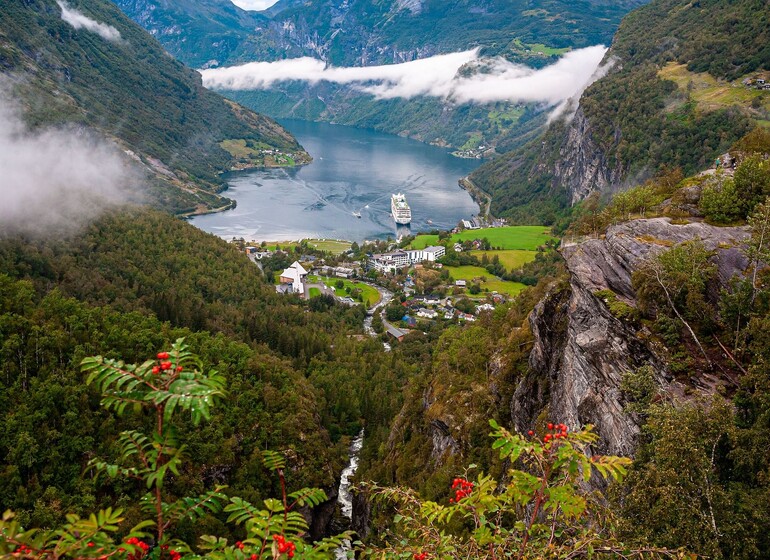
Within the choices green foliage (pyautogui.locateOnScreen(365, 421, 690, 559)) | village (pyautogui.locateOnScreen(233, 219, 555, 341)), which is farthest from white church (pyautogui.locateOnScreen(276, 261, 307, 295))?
green foliage (pyautogui.locateOnScreen(365, 421, 690, 559))

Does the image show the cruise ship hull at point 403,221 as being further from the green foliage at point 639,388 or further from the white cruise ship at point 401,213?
the green foliage at point 639,388

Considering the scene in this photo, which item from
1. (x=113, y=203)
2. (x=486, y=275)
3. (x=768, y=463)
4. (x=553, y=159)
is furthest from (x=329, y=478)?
A: (x=553, y=159)

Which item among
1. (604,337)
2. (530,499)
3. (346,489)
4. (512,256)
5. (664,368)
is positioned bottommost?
(346,489)

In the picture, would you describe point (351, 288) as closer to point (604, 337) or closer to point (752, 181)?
point (752, 181)

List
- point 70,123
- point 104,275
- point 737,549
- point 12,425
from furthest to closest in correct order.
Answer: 1. point 70,123
2. point 104,275
3. point 12,425
4. point 737,549

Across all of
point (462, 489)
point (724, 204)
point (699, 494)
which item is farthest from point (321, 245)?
point (462, 489)

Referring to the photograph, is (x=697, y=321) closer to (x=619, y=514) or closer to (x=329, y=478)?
(x=619, y=514)

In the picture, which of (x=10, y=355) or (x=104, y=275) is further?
(x=104, y=275)
